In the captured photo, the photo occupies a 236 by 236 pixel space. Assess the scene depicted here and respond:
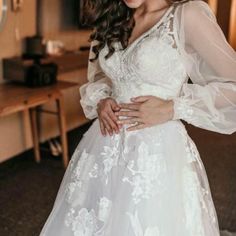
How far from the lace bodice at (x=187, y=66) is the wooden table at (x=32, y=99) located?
1589 millimetres

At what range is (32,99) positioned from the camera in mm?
2852

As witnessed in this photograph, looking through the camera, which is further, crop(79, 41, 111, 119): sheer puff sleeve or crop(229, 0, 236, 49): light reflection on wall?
crop(229, 0, 236, 49): light reflection on wall

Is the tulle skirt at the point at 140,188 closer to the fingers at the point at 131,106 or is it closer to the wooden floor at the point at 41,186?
the fingers at the point at 131,106

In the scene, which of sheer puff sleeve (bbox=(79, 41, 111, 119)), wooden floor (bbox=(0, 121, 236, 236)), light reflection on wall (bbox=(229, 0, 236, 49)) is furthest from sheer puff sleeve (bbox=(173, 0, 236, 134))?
light reflection on wall (bbox=(229, 0, 236, 49))

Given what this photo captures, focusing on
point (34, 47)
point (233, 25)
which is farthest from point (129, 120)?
point (233, 25)

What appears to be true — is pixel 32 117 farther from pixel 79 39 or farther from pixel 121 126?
pixel 121 126

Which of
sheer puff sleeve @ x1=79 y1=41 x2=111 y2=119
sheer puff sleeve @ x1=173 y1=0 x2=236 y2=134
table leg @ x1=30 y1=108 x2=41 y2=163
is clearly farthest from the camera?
table leg @ x1=30 y1=108 x2=41 y2=163

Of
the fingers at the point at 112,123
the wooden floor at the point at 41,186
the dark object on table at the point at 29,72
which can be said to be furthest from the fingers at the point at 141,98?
the dark object on table at the point at 29,72

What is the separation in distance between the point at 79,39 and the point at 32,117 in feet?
3.56

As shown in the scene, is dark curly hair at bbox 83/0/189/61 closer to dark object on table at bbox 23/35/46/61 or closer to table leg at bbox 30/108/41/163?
dark object on table at bbox 23/35/46/61

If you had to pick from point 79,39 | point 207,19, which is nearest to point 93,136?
point 207,19

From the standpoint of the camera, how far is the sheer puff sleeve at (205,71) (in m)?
1.14

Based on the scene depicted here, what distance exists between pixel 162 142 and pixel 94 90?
1.17ft

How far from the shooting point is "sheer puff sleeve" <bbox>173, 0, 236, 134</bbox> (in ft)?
3.74
